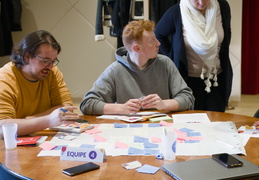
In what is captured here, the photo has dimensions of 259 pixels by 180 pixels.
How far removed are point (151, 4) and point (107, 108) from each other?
5.53 feet

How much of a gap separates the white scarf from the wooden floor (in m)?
1.85

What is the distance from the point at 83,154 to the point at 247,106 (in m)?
3.70

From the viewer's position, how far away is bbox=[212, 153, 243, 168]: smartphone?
1.11 meters

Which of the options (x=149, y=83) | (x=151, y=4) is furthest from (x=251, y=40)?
(x=149, y=83)

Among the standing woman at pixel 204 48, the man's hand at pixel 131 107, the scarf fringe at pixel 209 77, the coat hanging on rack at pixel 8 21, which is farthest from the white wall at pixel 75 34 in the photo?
the man's hand at pixel 131 107

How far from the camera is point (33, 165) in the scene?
3.98ft

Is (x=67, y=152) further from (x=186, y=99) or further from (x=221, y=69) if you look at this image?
(x=221, y=69)

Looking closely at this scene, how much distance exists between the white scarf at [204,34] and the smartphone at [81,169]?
1452 millimetres

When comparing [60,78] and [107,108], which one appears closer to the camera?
[107,108]

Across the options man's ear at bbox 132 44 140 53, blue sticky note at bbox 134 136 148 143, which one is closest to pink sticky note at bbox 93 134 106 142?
blue sticky note at bbox 134 136 148 143

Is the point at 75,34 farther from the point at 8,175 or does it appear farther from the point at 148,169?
the point at 148,169

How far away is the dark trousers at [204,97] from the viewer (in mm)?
2514

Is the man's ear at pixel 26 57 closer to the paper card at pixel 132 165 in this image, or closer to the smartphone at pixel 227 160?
the paper card at pixel 132 165

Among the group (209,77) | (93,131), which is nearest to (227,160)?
(93,131)
